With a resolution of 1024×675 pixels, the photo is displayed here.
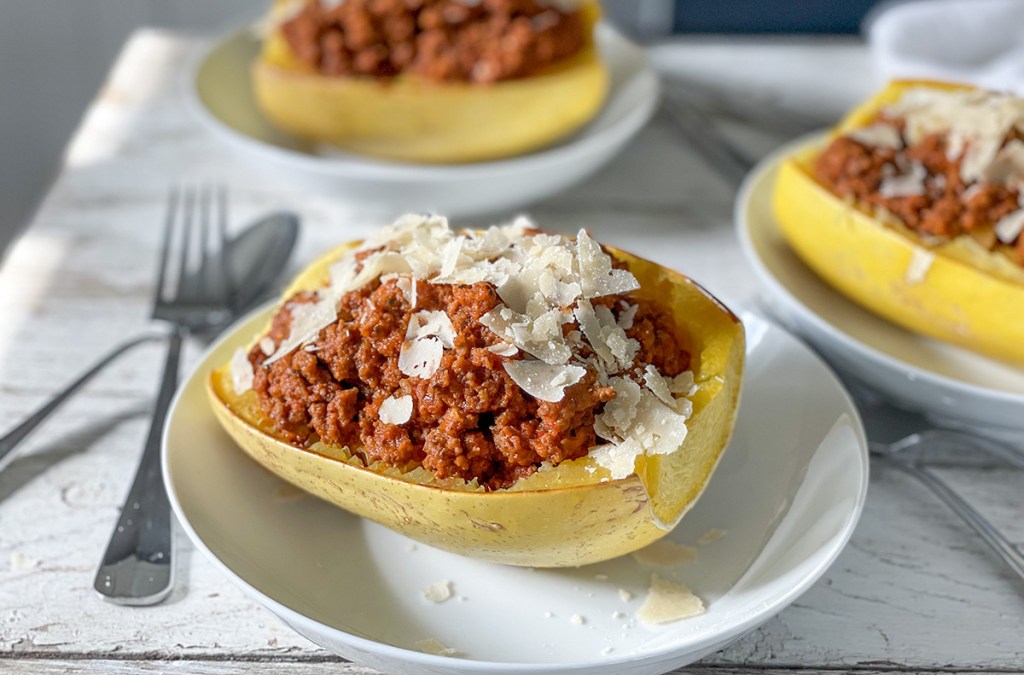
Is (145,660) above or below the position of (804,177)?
below

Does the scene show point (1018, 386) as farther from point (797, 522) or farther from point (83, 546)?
point (83, 546)

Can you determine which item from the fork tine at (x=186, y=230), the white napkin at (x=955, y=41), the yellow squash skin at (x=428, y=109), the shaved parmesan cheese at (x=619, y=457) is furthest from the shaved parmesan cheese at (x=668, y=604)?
the white napkin at (x=955, y=41)

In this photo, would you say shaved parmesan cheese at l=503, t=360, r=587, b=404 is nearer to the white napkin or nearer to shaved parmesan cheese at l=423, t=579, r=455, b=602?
shaved parmesan cheese at l=423, t=579, r=455, b=602

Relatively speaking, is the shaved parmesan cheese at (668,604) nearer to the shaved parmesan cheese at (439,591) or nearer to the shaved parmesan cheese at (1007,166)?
the shaved parmesan cheese at (439,591)

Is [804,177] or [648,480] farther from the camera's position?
[804,177]

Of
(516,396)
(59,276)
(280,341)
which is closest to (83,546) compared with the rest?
(280,341)

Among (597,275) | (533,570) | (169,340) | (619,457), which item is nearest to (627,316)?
(597,275)

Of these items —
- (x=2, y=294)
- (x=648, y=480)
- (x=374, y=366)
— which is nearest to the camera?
(x=648, y=480)
